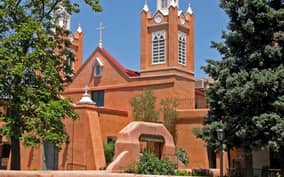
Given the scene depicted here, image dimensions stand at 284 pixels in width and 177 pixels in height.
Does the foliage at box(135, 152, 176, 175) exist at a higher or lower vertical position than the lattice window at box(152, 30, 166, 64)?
lower

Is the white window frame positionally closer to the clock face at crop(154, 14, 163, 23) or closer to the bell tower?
the bell tower

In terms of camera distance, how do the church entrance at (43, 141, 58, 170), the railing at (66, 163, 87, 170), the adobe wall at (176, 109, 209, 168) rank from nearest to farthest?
1. the railing at (66, 163, 87, 170)
2. the church entrance at (43, 141, 58, 170)
3. the adobe wall at (176, 109, 209, 168)

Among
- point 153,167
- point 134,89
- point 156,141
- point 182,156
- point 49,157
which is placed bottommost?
point 153,167

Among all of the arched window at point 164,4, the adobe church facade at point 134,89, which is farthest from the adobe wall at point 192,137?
the arched window at point 164,4

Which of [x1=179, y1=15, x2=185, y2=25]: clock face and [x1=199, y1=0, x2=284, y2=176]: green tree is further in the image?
[x1=179, y1=15, x2=185, y2=25]: clock face

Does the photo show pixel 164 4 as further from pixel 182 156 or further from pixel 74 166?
pixel 74 166

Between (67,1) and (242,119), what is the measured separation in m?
9.42

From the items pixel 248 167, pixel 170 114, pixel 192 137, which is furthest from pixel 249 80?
pixel 170 114

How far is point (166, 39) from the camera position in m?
40.2

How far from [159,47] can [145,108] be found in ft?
19.1

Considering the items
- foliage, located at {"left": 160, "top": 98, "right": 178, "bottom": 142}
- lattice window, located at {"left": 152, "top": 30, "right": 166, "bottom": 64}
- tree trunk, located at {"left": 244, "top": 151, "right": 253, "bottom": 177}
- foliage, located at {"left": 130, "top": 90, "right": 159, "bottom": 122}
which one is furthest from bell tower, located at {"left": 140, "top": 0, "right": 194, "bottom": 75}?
tree trunk, located at {"left": 244, "top": 151, "right": 253, "bottom": 177}

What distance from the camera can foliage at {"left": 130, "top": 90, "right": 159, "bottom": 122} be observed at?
37844 millimetres

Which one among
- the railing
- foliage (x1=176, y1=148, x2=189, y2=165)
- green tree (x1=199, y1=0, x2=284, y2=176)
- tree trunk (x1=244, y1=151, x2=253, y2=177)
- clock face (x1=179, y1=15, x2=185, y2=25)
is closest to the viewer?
green tree (x1=199, y1=0, x2=284, y2=176)

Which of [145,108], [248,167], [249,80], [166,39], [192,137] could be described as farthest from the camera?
[166,39]
